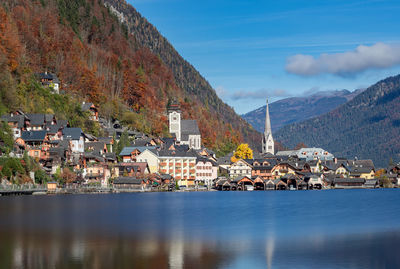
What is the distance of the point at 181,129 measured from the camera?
150875 millimetres

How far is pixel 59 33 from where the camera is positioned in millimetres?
137750

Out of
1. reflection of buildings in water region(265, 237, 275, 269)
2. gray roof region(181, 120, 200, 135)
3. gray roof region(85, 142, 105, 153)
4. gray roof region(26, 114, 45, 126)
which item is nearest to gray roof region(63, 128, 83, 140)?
gray roof region(85, 142, 105, 153)

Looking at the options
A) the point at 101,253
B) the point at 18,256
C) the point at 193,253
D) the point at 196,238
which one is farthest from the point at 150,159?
the point at 18,256

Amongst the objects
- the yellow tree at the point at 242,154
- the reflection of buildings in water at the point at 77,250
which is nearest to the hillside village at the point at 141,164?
the yellow tree at the point at 242,154

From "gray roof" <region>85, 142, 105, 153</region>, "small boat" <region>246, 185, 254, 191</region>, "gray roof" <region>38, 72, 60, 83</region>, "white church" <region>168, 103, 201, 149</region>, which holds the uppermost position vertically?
"gray roof" <region>38, 72, 60, 83</region>

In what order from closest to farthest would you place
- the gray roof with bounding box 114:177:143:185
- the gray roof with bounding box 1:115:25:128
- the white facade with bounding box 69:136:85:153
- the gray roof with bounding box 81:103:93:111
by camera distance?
the gray roof with bounding box 1:115:25:128 → the gray roof with bounding box 114:177:143:185 → the white facade with bounding box 69:136:85:153 → the gray roof with bounding box 81:103:93:111

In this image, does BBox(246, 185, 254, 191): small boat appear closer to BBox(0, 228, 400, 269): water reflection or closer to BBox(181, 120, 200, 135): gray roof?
BBox(181, 120, 200, 135): gray roof

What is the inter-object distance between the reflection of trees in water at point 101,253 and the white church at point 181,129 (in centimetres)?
11021

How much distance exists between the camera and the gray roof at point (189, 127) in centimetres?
15041

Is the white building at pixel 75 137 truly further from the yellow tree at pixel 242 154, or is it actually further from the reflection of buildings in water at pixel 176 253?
the reflection of buildings in water at pixel 176 253

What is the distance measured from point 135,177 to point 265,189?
32229 millimetres

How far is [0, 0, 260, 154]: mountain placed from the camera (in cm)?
10919

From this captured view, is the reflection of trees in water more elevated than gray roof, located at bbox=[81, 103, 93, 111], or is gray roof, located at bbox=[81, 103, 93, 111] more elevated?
gray roof, located at bbox=[81, 103, 93, 111]

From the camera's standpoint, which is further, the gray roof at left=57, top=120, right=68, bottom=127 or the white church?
the white church
